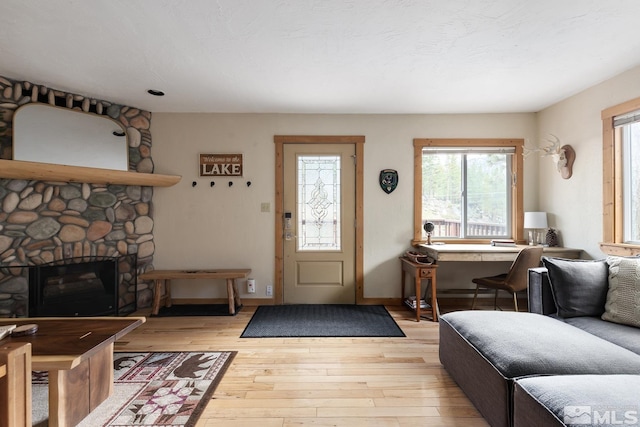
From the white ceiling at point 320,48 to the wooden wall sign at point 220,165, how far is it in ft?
2.28

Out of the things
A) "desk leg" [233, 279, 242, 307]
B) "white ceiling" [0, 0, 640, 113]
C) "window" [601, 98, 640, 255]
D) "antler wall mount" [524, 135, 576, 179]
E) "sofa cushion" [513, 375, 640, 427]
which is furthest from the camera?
"desk leg" [233, 279, 242, 307]

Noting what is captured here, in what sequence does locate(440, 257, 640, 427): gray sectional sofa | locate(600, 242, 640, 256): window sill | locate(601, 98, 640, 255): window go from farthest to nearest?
locate(601, 98, 640, 255): window, locate(600, 242, 640, 256): window sill, locate(440, 257, 640, 427): gray sectional sofa

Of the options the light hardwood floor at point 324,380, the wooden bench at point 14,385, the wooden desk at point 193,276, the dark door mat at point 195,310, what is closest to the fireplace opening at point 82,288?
the wooden desk at point 193,276

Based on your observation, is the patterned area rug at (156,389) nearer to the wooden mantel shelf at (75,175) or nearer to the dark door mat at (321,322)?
the dark door mat at (321,322)

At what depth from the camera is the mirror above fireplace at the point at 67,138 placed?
2914 millimetres

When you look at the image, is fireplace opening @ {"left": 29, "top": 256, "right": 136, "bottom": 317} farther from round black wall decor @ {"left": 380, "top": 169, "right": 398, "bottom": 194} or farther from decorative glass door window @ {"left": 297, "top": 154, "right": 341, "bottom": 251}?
round black wall decor @ {"left": 380, "top": 169, "right": 398, "bottom": 194}

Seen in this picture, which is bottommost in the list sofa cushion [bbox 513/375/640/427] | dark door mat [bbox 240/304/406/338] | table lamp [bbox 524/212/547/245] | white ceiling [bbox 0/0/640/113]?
dark door mat [bbox 240/304/406/338]

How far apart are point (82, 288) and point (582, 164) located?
17.9ft

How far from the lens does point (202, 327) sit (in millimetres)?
3166

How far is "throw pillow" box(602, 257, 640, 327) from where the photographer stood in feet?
6.46

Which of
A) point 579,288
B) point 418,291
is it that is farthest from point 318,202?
point 579,288

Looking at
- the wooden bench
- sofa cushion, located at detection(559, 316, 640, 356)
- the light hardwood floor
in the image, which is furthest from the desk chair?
the wooden bench

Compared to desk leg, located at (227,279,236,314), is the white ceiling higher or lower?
higher

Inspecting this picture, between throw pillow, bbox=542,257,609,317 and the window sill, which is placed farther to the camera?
the window sill
